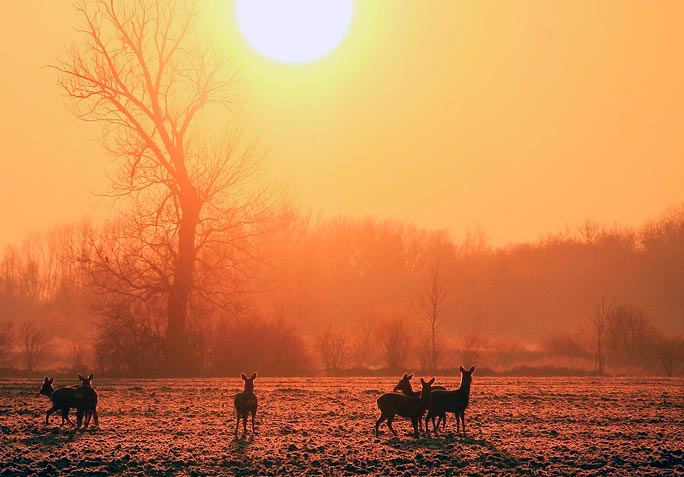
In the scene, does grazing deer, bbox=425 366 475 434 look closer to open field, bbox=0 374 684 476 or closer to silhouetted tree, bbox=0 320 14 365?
open field, bbox=0 374 684 476

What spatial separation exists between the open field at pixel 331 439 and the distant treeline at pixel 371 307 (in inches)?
800

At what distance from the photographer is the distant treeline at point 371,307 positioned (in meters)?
52.0

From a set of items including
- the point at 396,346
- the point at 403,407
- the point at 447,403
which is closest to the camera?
the point at 403,407

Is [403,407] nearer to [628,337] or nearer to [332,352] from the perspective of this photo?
[332,352]

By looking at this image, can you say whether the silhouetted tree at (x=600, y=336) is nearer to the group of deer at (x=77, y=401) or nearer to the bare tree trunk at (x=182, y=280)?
the bare tree trunk at (x=182, y=280)

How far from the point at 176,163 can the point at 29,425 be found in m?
30.9

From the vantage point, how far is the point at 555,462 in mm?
17531

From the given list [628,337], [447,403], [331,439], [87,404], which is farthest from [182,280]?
[628,337]

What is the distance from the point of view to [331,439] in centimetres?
2006

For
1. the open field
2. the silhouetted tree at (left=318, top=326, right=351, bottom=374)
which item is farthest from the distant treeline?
the open field

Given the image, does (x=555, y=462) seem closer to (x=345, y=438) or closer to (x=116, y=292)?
(x=345, y=438)

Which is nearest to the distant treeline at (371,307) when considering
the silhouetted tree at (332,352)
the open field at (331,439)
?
the silhouetted tree at (332,352)

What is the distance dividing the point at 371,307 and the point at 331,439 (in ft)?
271

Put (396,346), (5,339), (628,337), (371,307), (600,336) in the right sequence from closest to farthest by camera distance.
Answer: (5,339), (396,346), (600,336), (628,337), (371,307)
